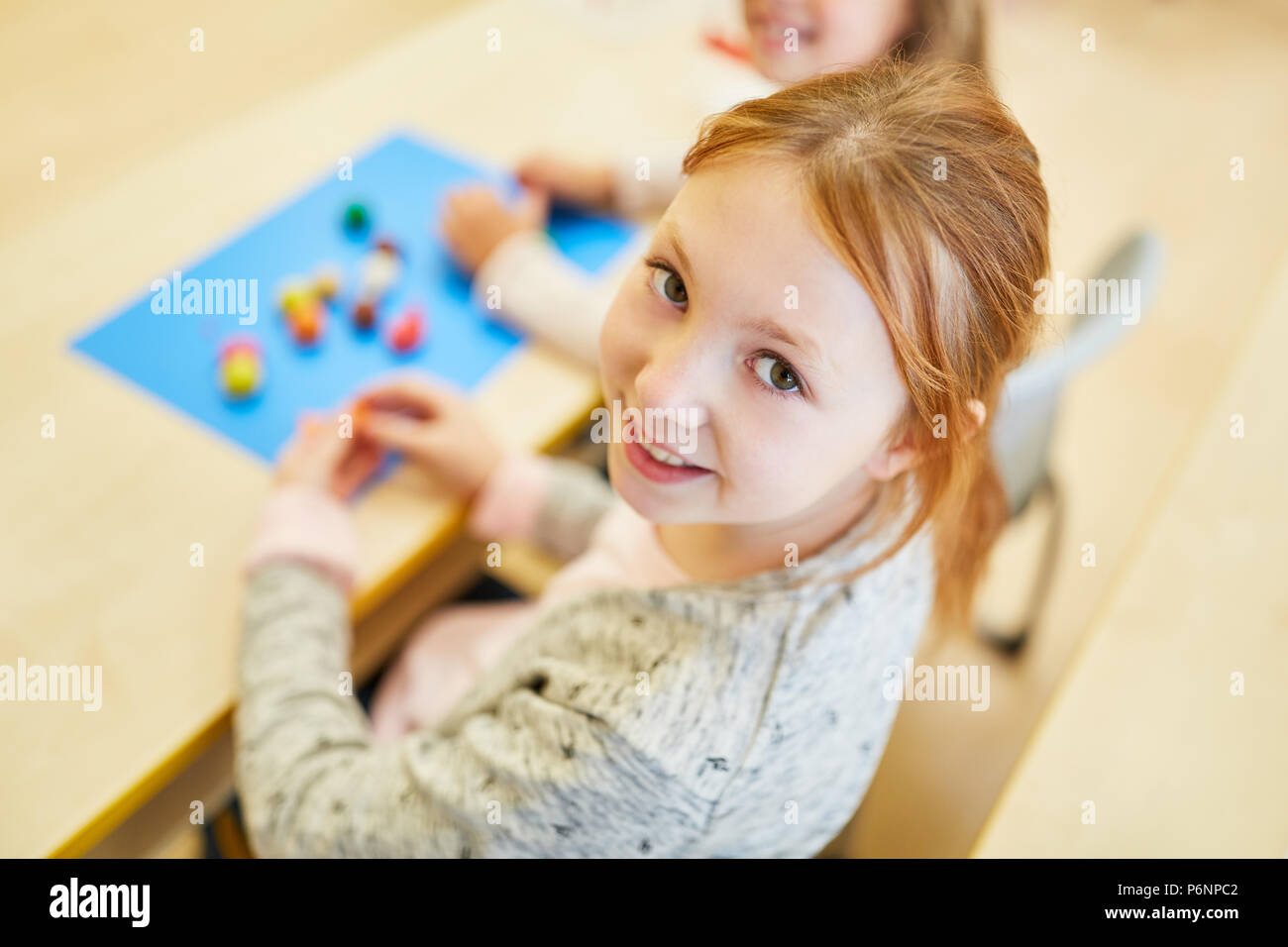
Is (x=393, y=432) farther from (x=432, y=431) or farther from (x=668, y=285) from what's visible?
(x=668, y=285)

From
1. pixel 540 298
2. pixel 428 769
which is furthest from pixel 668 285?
pixel 540 298

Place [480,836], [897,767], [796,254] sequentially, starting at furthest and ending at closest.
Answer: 1. [897,767]
2. [480,836]
3. [796,254]

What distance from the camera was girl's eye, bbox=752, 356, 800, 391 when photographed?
0.59 meters

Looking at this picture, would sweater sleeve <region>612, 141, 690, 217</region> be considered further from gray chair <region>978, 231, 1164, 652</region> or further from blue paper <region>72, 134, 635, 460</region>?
gray chair <region>978, 231, 1164, 652</region>

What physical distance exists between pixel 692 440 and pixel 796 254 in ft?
0.42

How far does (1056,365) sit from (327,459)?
0.66 m

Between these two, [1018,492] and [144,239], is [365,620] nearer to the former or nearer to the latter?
[144,239]

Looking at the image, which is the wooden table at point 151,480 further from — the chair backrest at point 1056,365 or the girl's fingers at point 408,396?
the chair backrest at point 1056,365

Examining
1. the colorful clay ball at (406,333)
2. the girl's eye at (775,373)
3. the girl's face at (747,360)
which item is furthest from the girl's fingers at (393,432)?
the girl's eye at (775,373)

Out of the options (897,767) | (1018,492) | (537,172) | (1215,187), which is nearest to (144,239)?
(537,172)

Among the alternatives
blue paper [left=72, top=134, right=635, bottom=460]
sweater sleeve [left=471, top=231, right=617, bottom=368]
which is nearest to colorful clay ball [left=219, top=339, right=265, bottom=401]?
blue paper [left=72, top=134, right=635, bottom=460]

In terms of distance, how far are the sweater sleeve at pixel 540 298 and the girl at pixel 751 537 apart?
0.90 feet

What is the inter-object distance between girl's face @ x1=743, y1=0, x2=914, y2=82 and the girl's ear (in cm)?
50

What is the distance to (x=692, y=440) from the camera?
628 mm
